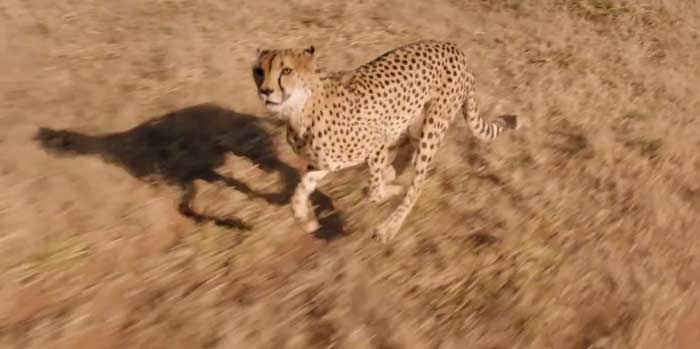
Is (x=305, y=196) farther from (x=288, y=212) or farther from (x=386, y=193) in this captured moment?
(x=386, y=193)

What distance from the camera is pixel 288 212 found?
184 inches

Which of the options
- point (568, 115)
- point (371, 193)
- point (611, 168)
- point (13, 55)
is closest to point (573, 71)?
point (568, 115)

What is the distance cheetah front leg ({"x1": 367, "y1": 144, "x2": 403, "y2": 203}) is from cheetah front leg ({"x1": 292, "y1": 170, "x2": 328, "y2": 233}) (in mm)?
401

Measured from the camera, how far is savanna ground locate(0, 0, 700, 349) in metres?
3.77

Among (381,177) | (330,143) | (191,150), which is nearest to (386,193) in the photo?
(381,177)

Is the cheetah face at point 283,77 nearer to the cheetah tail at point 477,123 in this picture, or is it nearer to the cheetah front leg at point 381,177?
the cheetah front leg at point 381,177

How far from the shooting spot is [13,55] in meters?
6.57

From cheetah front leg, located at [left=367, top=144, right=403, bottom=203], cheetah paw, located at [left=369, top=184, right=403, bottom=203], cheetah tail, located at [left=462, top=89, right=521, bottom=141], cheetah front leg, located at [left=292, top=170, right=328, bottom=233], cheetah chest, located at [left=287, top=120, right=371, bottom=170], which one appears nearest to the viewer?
cheetah chest, located at [left=287, top=120, right=371, bottom=170]

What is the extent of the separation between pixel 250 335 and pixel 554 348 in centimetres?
170

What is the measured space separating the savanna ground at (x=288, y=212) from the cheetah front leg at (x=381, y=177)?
0.51 ft

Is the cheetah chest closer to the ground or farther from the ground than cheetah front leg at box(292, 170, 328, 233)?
farther from the ground

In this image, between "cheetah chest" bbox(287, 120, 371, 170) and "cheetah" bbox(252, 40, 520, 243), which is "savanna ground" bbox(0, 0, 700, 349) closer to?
"cheetah" bbox(252, 40, 520, 243)

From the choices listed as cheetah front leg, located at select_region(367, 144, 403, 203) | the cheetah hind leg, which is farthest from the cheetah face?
the cheetah hind leg

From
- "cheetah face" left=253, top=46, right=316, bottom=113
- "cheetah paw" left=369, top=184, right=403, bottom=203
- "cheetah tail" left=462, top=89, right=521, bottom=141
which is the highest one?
"cheetah face" left=253, top=46, right=316, bottom=113
